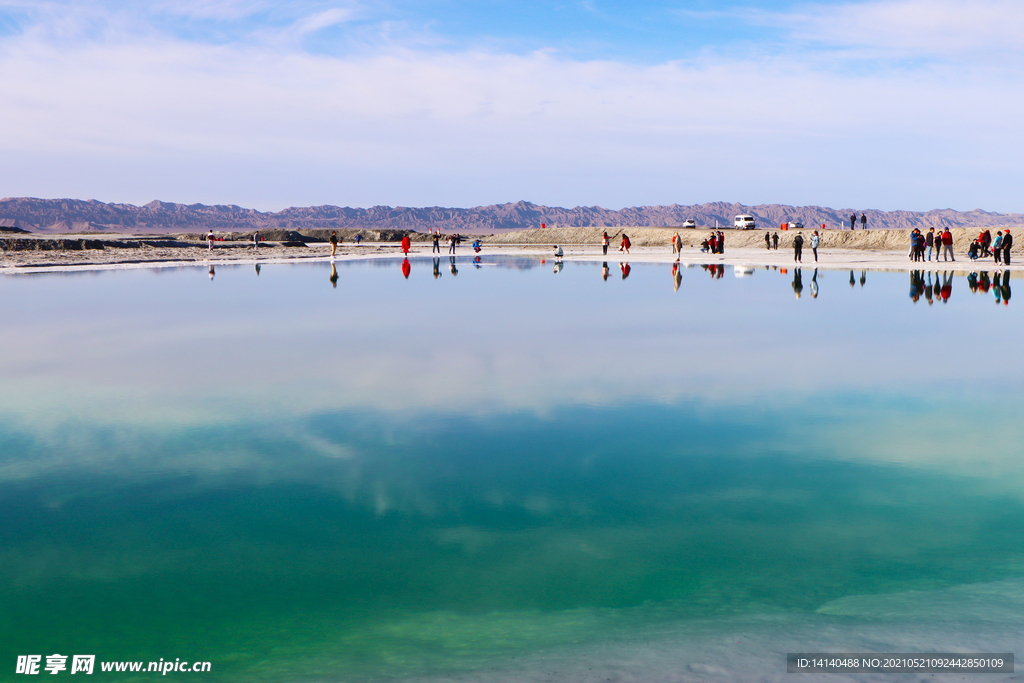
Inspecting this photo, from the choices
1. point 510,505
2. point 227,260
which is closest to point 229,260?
point 227,260

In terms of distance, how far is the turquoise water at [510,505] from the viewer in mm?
5047

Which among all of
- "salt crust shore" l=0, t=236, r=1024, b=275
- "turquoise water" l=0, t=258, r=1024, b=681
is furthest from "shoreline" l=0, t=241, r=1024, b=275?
"turquoise water" l=0, t=258, r=1024, b=681

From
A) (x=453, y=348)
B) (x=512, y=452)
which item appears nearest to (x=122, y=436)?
(x=512, y=452)

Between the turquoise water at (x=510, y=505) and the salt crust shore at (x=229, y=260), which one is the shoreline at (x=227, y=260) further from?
→ the turquoise water at (x=510, y=505)

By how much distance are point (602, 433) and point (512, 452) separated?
132 centimetres

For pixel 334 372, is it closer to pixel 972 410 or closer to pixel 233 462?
pixel 233 462

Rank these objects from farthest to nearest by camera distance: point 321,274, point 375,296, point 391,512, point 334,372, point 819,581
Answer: point 321,274 → point 375,296 → point 334,372 → point 391,512 → point 819,581

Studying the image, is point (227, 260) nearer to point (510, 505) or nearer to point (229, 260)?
point (229, 260)

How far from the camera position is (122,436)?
9445 millimetres

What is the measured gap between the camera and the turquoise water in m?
5.05

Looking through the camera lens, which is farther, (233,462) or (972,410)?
(972,410)

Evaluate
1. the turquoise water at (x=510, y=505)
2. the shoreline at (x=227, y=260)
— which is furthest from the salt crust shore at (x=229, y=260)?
the turquoise water at (x=510, y=505)

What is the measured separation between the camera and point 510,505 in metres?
7.05

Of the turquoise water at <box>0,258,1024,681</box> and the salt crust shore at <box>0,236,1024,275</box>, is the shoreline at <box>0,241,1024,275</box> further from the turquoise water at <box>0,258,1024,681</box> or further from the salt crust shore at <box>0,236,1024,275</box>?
the turquoise water at <box>0,258,1024,681</box>
